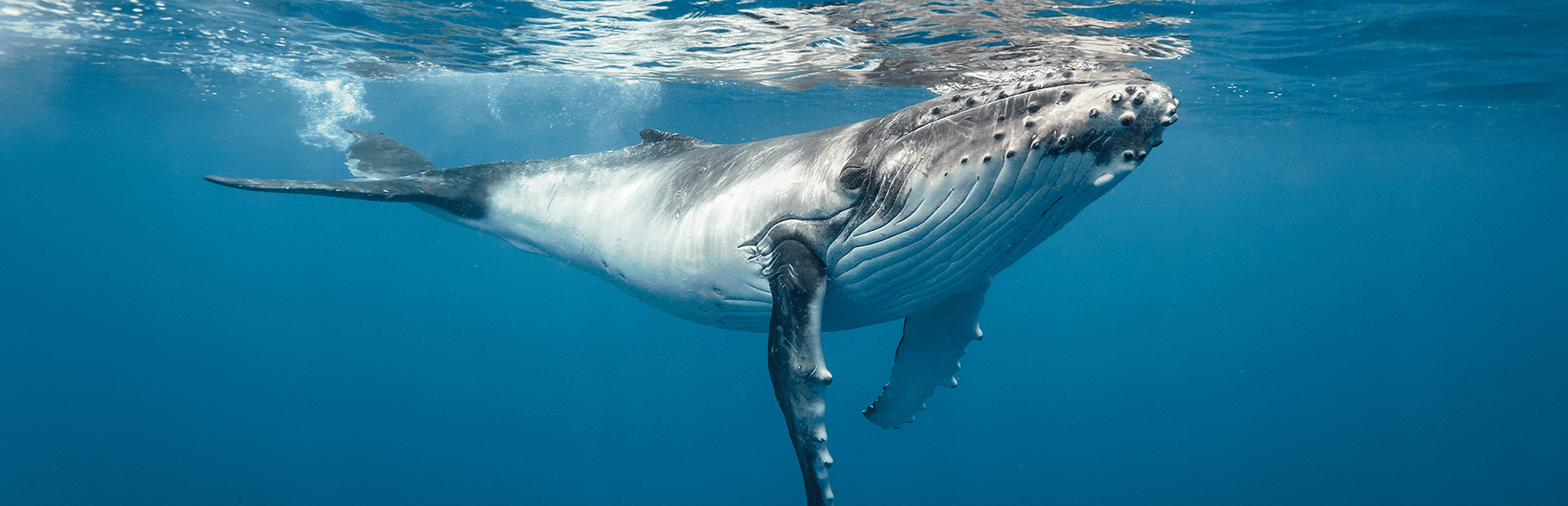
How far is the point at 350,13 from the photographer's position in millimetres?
10453

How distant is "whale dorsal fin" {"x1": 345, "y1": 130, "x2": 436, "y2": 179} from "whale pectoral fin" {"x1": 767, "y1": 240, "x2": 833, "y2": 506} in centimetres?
430

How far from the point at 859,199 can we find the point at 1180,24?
886cm

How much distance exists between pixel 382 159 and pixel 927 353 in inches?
217

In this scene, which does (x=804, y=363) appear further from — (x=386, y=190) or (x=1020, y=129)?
(x=386, y=190)

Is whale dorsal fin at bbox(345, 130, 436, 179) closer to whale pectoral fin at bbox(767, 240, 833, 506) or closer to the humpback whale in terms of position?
the humpback whale

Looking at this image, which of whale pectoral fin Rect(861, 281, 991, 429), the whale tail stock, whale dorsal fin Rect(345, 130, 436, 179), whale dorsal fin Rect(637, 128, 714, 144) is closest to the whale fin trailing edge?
the whale tail stock

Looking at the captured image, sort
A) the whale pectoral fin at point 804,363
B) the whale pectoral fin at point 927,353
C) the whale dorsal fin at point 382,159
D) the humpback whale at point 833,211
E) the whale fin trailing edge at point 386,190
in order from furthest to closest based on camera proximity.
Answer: the whale dorsal fin at point 382,159 < the whale fin trailing edge at point 386,190 < the whale pectoral fin at point 927,353 < the whale pectoral fin at point 804,363 < the humpback whale at point 833,211

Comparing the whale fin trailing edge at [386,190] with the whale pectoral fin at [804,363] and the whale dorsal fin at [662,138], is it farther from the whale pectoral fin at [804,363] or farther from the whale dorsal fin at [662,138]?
the whale pectoral fin at [804,363]

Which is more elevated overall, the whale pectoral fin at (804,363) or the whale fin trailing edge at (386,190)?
the whale fin trailing edge at (386,190)

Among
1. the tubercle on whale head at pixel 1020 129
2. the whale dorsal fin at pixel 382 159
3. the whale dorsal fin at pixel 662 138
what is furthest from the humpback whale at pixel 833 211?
the whale dorsal fin at pixel 382 159

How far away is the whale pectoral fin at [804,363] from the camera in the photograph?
321cm

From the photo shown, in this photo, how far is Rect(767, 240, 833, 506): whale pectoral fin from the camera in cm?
321

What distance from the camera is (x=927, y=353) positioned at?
4.94 metres

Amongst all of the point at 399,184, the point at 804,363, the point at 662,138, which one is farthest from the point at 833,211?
the point at 399,184
